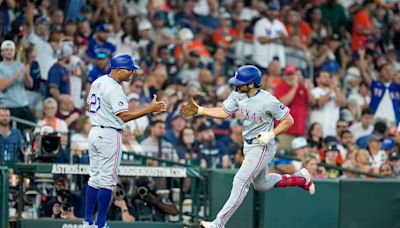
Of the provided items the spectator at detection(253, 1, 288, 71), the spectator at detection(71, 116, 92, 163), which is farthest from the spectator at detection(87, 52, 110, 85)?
the spectator at detection(253, 1, 288, 71)

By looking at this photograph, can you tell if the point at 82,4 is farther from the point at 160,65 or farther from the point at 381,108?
the point at 381,108

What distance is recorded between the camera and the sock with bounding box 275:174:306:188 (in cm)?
1353

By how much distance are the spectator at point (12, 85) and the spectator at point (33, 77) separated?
0.99 ft

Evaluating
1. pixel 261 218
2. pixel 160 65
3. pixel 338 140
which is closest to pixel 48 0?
pixel 160 65

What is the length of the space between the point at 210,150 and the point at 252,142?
4.06 m

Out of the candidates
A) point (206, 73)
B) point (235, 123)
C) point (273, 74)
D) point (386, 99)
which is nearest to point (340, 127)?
point (235, 123)

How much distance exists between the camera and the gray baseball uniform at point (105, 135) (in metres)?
12.7

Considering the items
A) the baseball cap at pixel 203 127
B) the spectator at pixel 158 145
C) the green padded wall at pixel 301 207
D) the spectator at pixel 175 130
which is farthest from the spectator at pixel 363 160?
the green padded wall at pixel 301 207

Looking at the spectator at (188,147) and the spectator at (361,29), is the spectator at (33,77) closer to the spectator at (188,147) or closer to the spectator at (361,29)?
the spectator at (188,147)

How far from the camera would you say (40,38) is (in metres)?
18.3

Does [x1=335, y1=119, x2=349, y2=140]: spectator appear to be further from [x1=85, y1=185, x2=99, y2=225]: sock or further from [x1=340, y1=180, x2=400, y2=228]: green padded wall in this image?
[x1=85, y1=185, x2=99, y2=225]: sock

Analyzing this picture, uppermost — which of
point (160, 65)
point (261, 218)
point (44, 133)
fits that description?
point (160, 65)

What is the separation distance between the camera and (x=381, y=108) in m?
20.4

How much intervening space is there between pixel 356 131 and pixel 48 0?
208 inches
